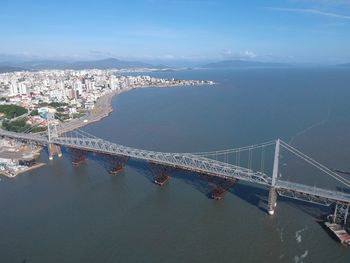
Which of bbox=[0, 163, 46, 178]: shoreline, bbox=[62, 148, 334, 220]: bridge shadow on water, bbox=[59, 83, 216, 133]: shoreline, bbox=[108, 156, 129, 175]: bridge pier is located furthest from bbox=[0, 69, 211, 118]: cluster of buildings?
bbox=[62, 148, 334, 220]: bridge shadow on water

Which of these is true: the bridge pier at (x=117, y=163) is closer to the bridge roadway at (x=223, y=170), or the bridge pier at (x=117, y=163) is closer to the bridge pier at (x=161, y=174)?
the bridge roadway at (x=223, y=170)

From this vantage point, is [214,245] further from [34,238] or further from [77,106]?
[77,106]

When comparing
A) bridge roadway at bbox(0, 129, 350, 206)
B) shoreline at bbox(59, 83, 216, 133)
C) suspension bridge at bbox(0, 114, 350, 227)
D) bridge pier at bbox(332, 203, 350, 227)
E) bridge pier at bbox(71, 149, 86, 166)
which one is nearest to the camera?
bridge pier at bbox(332, 203, 350, 227)

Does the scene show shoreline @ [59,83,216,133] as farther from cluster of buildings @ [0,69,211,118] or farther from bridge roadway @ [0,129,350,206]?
bridge roadway @ [0,129,350,206]

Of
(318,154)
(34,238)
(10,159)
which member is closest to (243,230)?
(34,238)

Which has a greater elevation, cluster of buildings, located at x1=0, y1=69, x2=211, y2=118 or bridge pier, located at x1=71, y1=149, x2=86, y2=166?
cluster of buildings, located at x1=0, y1=69, x2=211, y2=118

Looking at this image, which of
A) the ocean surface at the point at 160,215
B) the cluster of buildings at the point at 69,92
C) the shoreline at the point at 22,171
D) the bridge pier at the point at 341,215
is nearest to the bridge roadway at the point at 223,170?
the bridge pier at the point at 341,215

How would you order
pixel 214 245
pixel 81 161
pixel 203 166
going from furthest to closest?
1. pixel 81 161
2. pixel 203 166
3. pixel 214 245

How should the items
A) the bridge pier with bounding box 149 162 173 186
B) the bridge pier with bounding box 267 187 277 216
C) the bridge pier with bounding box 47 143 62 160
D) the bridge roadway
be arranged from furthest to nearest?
the bridge pier with bounding box 47 143 62 160 → the bridge pier with bounding box 149 162 173 186 → the bridge pier with bounding box 267 187 277 216 → the bridge roadway
